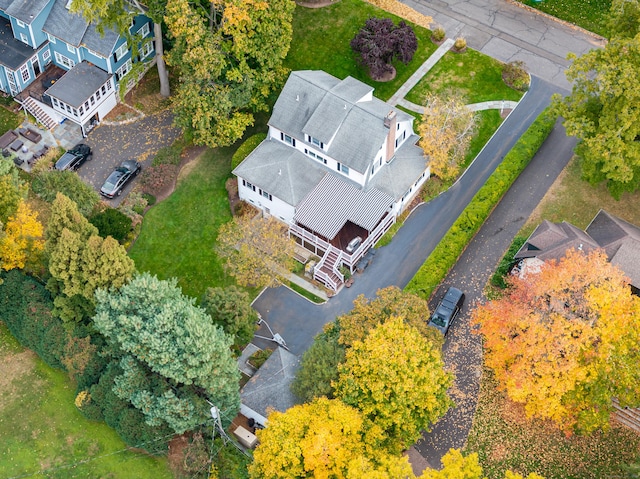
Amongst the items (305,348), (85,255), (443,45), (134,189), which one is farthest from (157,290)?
(443,45)

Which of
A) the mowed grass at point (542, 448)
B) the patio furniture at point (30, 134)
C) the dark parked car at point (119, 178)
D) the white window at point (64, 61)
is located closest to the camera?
the mowed grass at point (542, 448)

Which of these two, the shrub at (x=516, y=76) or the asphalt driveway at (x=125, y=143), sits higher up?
the shrub at (x=516, y=76)

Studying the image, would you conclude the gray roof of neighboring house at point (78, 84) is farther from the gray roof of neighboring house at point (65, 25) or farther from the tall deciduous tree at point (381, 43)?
the tall deciduous tree at point (381, 43)

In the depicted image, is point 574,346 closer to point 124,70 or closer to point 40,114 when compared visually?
point 124,70

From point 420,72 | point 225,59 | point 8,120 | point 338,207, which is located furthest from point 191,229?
point 420,72

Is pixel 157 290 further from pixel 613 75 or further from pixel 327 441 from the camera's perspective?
pixel 613 75

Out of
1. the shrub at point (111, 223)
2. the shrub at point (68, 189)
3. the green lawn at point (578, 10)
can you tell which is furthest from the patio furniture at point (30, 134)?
the green lawn at point (578, 10)
